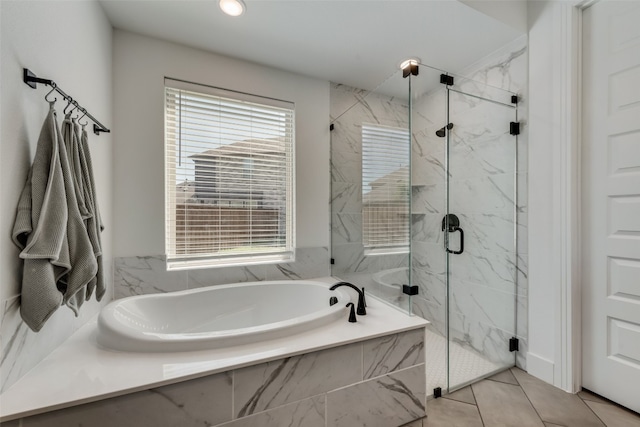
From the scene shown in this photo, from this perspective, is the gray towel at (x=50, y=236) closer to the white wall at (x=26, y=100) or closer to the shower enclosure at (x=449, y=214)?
the white wall at (x=26, y=100)

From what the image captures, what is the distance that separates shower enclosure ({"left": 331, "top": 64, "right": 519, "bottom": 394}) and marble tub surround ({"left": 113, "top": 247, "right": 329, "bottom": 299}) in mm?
520

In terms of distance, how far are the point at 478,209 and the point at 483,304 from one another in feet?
2.36

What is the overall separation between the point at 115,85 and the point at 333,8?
1528 mm

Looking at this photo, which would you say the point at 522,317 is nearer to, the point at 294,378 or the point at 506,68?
the point at 294,378

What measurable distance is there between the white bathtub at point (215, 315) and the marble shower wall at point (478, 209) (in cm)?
80

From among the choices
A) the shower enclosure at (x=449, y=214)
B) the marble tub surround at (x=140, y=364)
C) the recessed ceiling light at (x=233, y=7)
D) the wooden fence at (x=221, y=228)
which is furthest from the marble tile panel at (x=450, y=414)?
the recessed ceiling light at (x=233, y=7)

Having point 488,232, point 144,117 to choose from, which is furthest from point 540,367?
point 144,117

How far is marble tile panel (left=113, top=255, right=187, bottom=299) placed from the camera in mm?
1857

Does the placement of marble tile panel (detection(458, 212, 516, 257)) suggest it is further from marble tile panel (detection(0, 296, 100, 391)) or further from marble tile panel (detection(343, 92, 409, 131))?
marble tile panel (detection(0, 296, 100, 391))

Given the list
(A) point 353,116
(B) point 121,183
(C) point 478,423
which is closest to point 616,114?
(A) point 353,116

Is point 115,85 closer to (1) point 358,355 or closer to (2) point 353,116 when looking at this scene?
(2) point 353,116

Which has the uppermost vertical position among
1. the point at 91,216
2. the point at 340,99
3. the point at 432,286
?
the point at 340,99

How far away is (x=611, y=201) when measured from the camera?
59.9 inches

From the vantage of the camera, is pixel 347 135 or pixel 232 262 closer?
pixel 232 262
